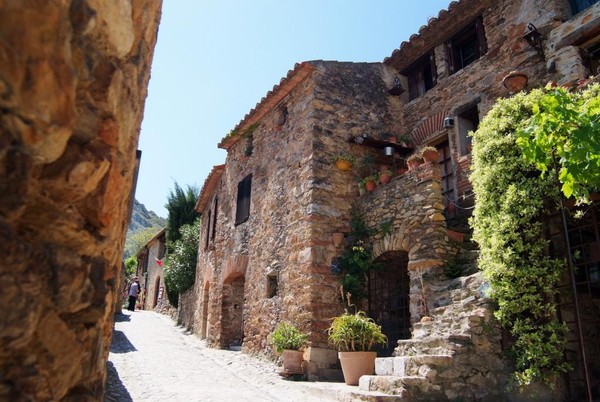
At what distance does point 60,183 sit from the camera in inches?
49.6

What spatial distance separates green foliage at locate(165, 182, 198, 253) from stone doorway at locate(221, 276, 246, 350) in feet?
29.9

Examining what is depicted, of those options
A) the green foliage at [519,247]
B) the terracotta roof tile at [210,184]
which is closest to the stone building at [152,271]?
the terracotta roof tile at [210,184]

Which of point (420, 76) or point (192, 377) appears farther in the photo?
point (420, 76)

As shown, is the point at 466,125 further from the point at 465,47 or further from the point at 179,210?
the point at 179,210

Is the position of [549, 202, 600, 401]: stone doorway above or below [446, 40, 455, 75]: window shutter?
below

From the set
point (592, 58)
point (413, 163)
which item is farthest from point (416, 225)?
point (592, 58)

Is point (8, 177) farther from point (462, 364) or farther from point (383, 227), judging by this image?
point (383, 227)

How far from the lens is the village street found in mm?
6336

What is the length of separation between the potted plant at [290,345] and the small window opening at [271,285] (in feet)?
4.99

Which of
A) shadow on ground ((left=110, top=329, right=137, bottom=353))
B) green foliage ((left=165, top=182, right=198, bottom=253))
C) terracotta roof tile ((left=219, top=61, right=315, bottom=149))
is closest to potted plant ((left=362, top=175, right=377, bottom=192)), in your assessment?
terracotta roof tile ((left=219, top=61, right=315, bottom=149))

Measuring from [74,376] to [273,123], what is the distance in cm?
1040

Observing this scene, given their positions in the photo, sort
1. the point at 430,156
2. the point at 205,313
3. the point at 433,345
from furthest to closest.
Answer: the point at 205,313
the point at 430,156
the point at 433,345

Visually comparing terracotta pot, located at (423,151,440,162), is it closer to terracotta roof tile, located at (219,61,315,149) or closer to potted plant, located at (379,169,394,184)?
potted plant, located at (379,169,394,184)

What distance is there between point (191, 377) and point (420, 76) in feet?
27.3
